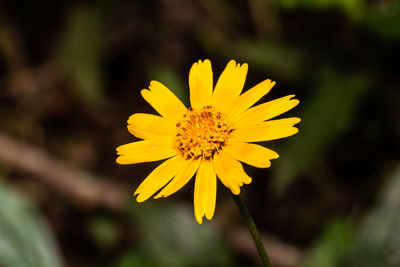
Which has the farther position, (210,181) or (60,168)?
(60,168)

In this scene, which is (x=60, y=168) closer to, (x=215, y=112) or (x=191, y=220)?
(x=191, y=220)

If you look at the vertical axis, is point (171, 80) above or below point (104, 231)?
above

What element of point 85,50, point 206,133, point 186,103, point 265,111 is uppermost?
point 85,50

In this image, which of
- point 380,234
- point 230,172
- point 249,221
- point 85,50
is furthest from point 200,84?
point 85,50

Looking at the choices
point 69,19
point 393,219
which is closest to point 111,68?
point 69,19

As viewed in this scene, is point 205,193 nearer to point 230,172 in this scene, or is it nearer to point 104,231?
point 230,172

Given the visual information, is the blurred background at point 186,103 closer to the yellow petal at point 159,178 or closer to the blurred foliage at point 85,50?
the blurred foliage at point 85,50

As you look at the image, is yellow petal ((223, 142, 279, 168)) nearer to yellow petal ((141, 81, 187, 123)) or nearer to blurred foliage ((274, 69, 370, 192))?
yellow petal ((141, 81, 187, 123))
